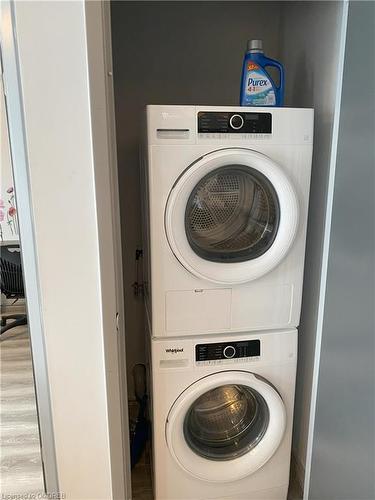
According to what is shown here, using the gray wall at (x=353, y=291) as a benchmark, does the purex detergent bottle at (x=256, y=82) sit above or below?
above

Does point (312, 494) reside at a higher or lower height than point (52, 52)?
lower

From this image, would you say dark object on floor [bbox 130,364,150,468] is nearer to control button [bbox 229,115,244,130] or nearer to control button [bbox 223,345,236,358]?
control button [bbox 223,345,236,358]

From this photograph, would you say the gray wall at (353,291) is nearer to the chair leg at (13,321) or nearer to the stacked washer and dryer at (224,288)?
the stacked washer and dryer at (224,288)

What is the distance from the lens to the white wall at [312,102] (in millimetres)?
1418

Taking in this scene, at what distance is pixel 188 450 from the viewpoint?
1520 mm

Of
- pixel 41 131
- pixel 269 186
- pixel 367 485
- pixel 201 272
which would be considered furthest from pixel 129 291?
pixel 367 485

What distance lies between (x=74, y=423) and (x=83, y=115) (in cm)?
93

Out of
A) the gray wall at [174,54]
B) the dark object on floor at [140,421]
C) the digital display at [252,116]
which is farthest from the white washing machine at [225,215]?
the dark object on floor at [140,421]

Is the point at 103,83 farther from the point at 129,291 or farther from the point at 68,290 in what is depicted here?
the point at 129,291

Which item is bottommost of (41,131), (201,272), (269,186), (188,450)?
(188,450)

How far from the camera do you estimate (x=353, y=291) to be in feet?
3.91

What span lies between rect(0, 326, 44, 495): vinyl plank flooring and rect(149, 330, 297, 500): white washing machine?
42 centimetres

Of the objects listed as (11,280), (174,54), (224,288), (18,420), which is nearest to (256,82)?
(174,54)

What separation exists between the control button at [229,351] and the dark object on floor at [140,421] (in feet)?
2.38
